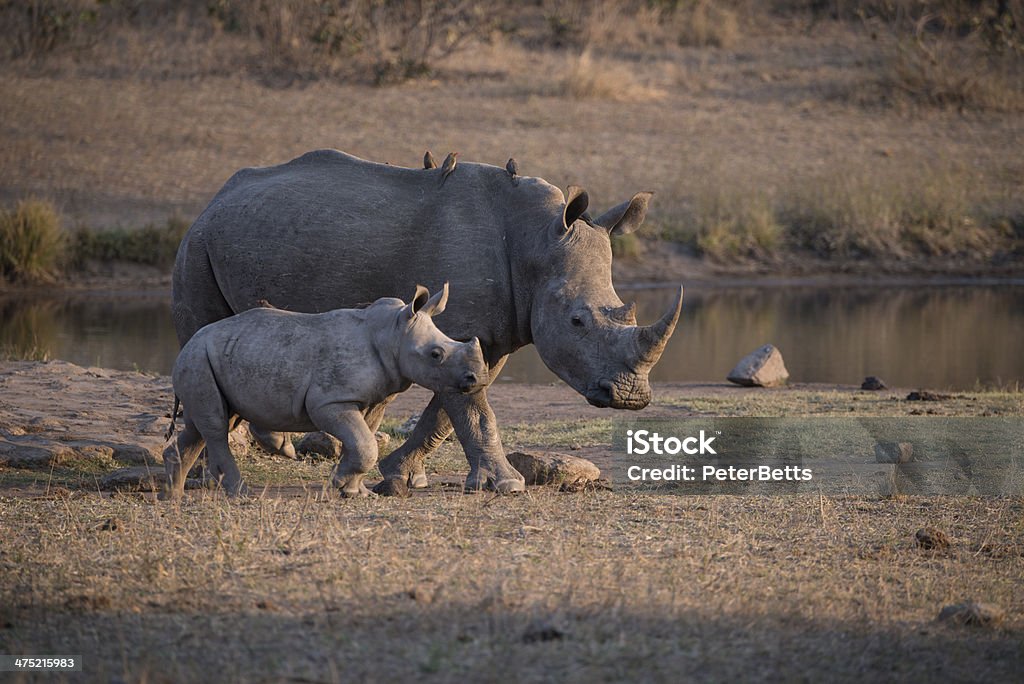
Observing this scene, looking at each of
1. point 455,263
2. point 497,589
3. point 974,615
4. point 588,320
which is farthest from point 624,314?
point 974,615

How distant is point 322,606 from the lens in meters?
5.01

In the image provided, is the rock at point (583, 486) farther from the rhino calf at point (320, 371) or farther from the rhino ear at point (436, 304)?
the rhino ear at point (436, 304)

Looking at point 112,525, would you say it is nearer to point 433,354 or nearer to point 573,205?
point 433,354

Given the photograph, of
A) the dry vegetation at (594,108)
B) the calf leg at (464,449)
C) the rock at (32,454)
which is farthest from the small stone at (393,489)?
the dry vegetation at (594,108)

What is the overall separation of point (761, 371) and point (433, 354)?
6007 mm

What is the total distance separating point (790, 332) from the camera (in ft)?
52.4

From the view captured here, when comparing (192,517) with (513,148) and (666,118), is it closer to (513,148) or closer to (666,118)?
(513,148)

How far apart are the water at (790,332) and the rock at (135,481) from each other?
550 centimetres

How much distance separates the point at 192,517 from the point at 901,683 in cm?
304

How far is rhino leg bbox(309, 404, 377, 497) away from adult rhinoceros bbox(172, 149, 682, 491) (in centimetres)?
49

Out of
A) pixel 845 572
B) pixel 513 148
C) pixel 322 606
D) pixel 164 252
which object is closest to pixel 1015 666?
pixel 845 572

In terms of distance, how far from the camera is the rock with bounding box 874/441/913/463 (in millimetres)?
8133

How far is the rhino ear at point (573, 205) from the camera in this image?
7.29 meters

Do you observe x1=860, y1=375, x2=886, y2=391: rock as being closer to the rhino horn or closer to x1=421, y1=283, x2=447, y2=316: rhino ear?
the rhino horn
